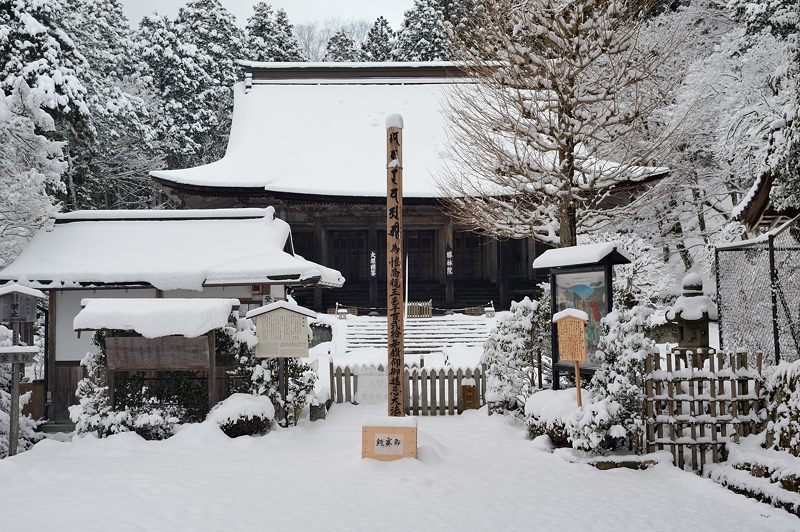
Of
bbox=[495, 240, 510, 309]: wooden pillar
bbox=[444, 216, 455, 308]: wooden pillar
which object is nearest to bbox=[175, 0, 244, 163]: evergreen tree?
bbox=[444, 216, 455, 308]: wooden pillar

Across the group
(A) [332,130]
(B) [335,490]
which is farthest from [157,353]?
(A) [332,130]

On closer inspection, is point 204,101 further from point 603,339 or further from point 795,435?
point 795,435

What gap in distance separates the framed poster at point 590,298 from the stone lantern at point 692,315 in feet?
8.22

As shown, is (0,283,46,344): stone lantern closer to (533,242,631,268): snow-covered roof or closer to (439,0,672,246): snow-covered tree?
(533,242,631,268): snow-covered roof

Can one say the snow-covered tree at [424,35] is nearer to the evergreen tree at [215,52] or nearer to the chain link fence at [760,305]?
the evergreen tree at [215,52]

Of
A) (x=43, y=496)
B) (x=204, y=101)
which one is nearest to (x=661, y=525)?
(x=43, y=496)

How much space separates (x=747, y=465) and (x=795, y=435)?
28.3 inches

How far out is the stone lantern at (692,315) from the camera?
→ 11633 millimetres

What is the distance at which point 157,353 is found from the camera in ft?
35.6

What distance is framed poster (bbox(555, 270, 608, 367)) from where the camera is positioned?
9602mm

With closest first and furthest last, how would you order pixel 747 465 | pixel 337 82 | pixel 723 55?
pixel 747 465 < pixel 723 55 < pixel 337 82

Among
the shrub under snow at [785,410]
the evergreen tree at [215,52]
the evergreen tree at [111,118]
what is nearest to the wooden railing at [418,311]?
the evergreen tree at [111,118]

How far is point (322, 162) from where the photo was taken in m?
26.4

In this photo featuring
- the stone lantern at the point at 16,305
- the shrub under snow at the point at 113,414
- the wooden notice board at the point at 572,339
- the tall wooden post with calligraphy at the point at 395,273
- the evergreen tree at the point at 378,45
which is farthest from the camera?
the evergreen tree at the point at 378,45
